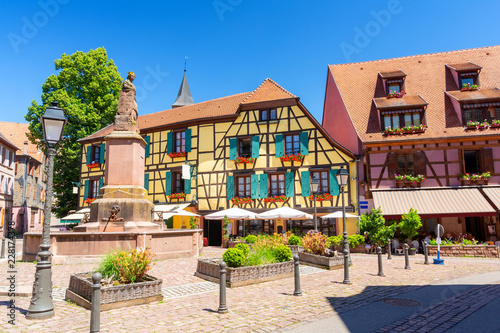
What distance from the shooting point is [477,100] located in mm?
21484

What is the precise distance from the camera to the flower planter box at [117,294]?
6453mm

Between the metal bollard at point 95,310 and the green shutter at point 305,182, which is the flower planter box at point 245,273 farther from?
the green shutter at point 305,182

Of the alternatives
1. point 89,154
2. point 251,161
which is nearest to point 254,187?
point 251,161

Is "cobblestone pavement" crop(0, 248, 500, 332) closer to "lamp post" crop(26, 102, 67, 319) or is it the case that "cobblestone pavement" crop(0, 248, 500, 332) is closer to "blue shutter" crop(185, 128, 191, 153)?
"lamp post" crop(26, 102, 67, 319)

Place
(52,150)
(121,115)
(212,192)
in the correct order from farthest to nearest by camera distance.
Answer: (212,192) → (121,115) → (52,150)

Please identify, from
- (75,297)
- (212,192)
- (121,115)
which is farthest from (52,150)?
(212,192)

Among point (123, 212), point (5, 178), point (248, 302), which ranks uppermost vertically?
point (5, 178)

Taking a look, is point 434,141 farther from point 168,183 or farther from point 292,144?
point 168,183

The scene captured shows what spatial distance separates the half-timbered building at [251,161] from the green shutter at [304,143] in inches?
1.2

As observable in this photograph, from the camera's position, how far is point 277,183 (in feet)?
75.6

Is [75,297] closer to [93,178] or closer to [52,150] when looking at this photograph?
[52,150]

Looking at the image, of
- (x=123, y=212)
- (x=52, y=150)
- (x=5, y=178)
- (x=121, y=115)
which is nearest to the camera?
(x=52, y=150)

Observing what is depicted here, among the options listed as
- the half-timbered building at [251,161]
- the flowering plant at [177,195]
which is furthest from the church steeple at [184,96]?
the flowering plant at [177,195]

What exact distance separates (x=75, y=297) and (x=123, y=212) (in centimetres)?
626
